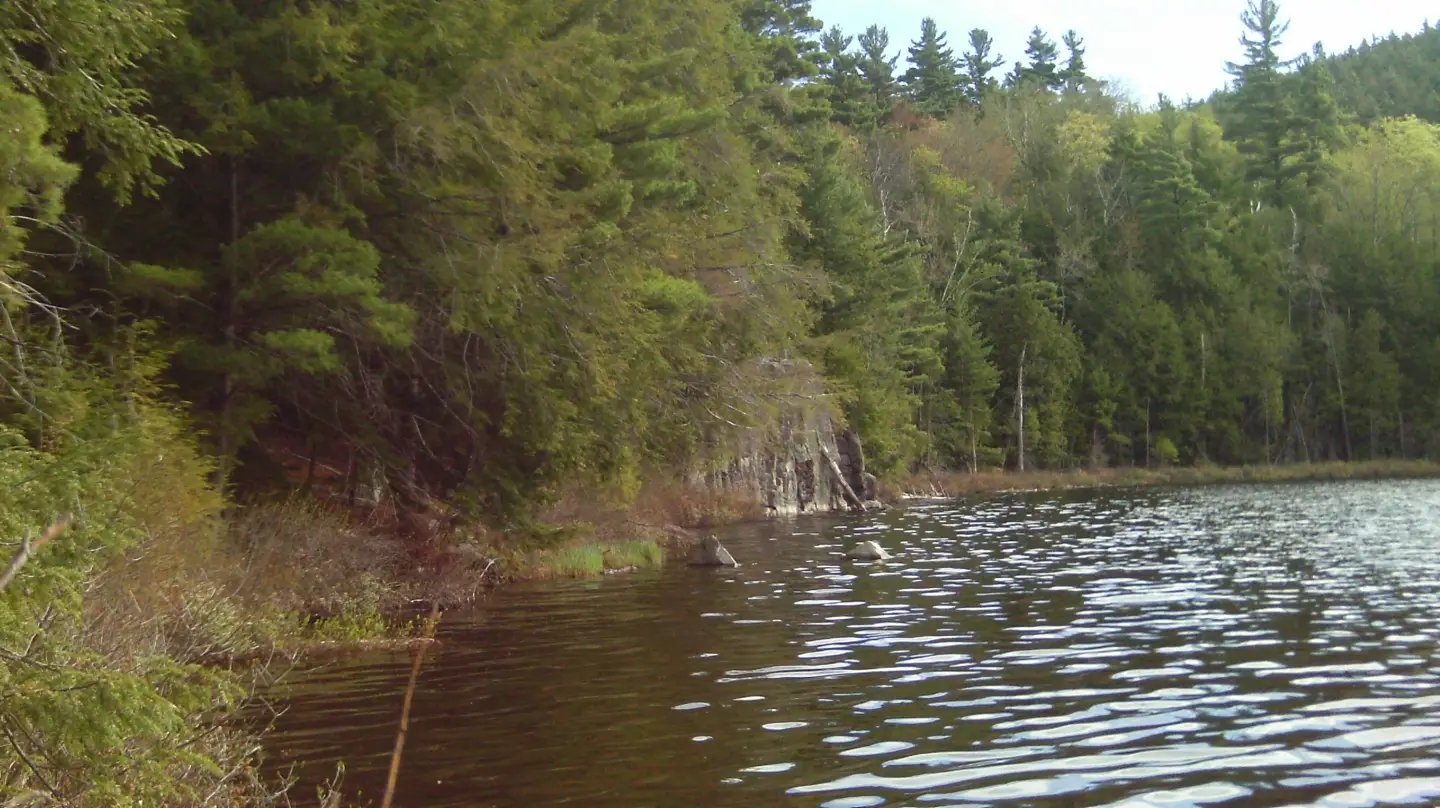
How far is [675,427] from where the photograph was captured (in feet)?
79.0

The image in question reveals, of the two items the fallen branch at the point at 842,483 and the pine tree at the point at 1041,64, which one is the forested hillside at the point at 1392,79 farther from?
the fallen branch at the point at 842,483

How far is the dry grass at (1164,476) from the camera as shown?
2258 inches

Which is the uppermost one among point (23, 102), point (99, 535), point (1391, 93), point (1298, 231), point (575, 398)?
point (1391, 93)

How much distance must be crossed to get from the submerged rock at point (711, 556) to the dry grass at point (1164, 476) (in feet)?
104

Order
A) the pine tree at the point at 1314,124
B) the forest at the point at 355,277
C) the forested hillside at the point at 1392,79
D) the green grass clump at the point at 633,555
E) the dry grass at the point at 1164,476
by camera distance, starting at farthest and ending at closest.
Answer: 1. the forested hillside at the point at 1392,79
2. the pine tree at the point at 1314,124
3. the dry grass at the point at 1164,476
4. the green grass clump at the point at 633,555
5. the forest at the point at 355,277

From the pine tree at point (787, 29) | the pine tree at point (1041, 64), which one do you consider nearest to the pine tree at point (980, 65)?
the pine tree at point (1041, 64)

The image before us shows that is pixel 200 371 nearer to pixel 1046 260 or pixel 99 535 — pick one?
pixel 99 535

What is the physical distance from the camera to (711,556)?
23.4 meters

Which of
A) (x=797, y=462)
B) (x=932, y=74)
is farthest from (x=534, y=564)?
(x=932, y=74)

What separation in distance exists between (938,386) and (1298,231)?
28949 mm

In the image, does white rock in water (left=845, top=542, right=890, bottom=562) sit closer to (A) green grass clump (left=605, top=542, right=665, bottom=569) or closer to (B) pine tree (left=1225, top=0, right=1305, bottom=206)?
(A) green grass clump (left=605, top=542, right=665, bottom=569)

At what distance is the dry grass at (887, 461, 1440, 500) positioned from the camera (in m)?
57.3

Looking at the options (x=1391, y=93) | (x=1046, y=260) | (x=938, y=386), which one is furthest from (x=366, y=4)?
(x=1391, y=93)

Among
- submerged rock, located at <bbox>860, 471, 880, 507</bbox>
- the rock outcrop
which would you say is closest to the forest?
the rock outcrop
